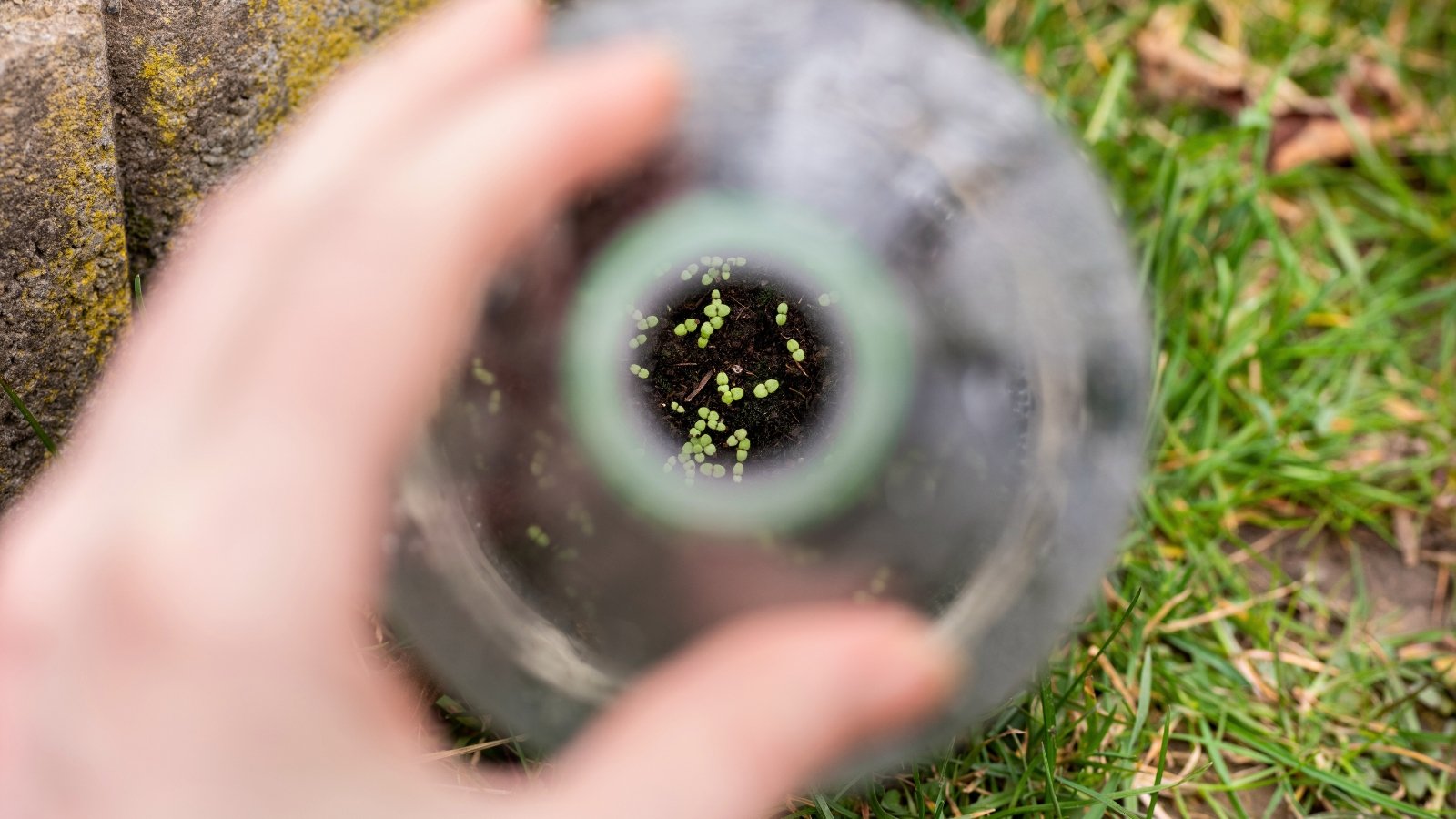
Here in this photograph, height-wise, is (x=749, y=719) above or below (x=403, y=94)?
below

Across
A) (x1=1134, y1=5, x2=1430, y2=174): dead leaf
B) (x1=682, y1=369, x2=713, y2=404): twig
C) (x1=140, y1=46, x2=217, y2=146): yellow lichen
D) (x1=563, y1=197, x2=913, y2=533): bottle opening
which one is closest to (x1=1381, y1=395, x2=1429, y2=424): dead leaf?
(x1=1134, y1=5, x2=1430, y2=174): dead leaf

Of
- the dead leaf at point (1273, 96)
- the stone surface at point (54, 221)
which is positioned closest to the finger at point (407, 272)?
the stone surface at point (54, 221)

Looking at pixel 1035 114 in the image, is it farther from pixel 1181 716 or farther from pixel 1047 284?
pixel 1181 716

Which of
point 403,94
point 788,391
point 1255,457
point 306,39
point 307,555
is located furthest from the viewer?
point 1255,457

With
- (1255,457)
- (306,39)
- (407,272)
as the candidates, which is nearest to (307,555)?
(407,272)

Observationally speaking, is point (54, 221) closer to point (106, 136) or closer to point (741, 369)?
point (106, 136)

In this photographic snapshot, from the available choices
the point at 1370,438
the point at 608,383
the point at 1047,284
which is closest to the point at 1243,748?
the point at 1370,438

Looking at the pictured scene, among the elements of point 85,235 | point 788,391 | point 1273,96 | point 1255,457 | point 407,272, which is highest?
point 407,272
